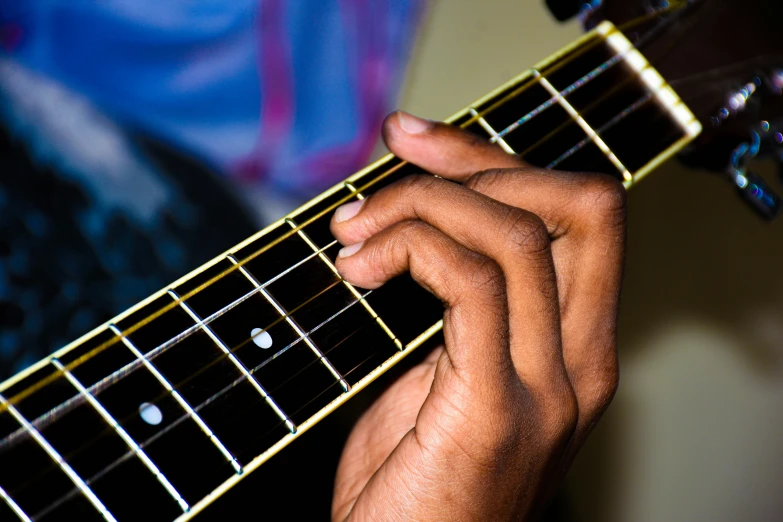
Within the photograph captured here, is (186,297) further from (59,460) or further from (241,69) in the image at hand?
(241,69)

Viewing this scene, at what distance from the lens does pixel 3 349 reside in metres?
1.02

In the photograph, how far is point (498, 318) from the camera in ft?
1.77

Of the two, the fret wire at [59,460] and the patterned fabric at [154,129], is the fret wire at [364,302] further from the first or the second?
the patterned fabric at [154,129]

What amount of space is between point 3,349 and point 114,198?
0.33 meters

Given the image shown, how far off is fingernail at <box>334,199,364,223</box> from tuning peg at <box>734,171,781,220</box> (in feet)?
1.78

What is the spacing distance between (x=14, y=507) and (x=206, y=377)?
0.17 m

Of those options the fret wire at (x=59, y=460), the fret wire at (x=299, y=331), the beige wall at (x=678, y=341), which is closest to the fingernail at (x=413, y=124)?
the fret wire at (x=299, y=331)

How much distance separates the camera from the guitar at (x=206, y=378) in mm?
492

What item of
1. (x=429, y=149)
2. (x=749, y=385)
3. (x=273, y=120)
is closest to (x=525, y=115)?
(x=429, y=149)

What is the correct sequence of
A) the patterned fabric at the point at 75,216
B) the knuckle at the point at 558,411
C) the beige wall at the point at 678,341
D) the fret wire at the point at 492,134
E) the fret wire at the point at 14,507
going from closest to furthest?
the fret wire at the point at 14,507, the knuckle at the point at 558,411, the fret wire at the point at 492,134, the patterned fabric at the point at 75,216, the beige wall at the point at 678,341

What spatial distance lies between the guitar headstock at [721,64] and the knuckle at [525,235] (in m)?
0.41

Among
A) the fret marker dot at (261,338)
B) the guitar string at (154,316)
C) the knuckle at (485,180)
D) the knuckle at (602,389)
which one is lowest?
the knuckle at (602,389)

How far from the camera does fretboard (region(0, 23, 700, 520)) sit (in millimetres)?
492

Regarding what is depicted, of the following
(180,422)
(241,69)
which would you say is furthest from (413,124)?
(241,69)
